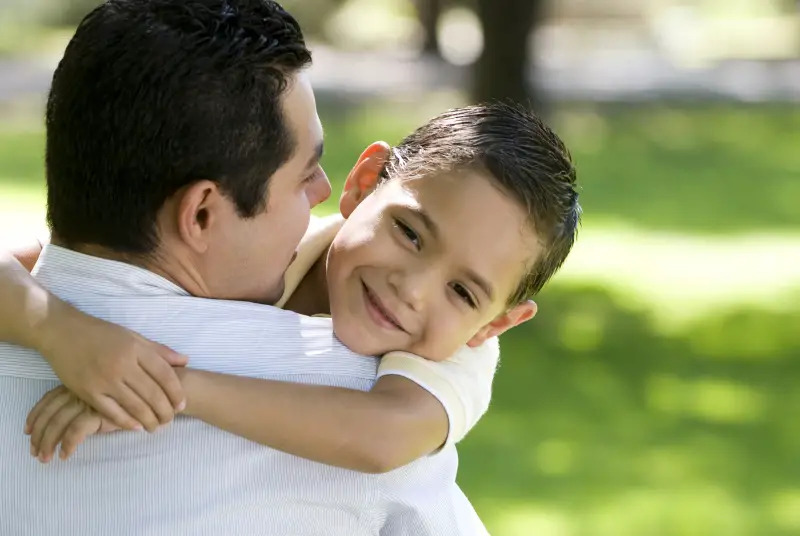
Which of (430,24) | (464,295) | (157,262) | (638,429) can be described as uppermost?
(157,262)

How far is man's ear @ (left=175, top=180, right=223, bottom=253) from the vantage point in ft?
6.66

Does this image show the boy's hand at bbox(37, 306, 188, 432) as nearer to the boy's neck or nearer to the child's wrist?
the child's wrist

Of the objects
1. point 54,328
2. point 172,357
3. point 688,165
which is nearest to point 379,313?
point 172,357

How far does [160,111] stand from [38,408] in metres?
0.46

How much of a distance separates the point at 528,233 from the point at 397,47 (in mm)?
27133

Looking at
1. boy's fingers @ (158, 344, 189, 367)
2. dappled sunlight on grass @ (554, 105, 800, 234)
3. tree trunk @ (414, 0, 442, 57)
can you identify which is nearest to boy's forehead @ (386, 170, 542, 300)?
boy's fingers @ (158, 344, 189, 367)

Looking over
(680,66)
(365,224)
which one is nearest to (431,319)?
(365,224)

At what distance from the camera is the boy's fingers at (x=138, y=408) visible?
6.23 ft

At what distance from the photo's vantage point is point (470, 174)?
2418 mm

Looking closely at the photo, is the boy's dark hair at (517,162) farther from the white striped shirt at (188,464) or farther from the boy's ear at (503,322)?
the white striped shirt at (188,464)

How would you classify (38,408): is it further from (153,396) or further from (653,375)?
(653,375)

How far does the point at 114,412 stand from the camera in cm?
191

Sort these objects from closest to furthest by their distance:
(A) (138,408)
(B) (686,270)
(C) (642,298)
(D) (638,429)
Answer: (A) (138,408) → (D) (638,429) → (C) (642,298) → (B) (686,270)

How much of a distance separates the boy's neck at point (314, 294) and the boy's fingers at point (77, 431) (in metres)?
0.72
